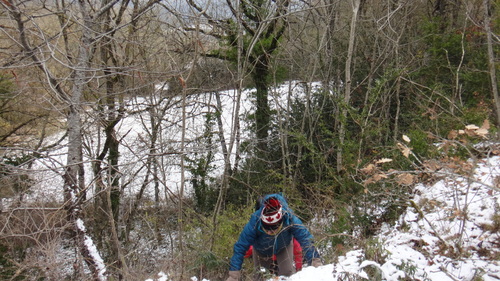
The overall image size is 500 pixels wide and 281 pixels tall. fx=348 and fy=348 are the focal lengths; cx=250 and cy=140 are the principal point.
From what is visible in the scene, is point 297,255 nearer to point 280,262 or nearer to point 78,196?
point 280,262

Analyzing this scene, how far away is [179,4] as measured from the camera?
8.55m

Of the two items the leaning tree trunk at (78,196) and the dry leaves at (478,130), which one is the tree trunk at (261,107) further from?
the dry leaves at (478,130)

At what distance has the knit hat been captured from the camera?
390 centimetres

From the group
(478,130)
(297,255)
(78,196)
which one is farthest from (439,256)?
(78,196)

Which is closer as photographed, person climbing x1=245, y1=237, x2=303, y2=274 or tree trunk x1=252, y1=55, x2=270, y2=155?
person climbing x1=245, y1=237, x2=303, y2=274

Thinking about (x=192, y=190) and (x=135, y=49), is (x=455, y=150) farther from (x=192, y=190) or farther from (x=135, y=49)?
(x=192, y=190)

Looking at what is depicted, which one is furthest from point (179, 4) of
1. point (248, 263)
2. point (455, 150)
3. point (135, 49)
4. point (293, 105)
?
point (455, 150)

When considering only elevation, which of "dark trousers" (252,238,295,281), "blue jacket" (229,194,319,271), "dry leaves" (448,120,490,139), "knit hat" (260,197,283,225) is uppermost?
"dry leaves" (448,120,490,139)

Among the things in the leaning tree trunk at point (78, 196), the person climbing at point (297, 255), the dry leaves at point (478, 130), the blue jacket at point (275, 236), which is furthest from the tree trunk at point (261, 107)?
the dry leaves at point (478, 130)

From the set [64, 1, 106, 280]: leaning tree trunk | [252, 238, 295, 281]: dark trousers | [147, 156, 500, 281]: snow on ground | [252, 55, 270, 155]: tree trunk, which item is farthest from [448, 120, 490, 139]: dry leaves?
[252, 55, 270, 155]: tree trunk

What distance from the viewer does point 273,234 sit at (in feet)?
13.3

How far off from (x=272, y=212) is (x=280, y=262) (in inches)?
35.5

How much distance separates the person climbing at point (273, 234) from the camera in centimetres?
391

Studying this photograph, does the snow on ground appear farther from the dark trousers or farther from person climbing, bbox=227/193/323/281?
the dark trousers
